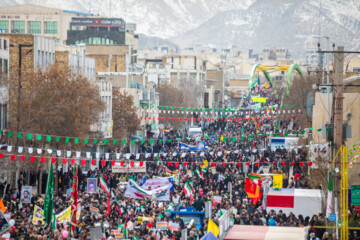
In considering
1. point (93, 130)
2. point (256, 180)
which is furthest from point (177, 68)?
point (256, 180)

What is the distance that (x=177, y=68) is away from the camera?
17525cm

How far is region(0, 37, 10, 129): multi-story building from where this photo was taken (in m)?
47.5

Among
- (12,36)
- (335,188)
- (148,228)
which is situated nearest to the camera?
(335,188)

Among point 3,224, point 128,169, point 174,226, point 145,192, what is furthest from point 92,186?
point 3,224

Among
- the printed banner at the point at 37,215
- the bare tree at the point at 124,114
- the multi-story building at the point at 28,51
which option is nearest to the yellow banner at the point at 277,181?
the printed banner at the point at 37,215

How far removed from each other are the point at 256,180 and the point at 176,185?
6.53 metres

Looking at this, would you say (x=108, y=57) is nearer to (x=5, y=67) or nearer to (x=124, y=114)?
(x=124, y=114)

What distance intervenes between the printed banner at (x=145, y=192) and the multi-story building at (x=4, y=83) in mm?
13110

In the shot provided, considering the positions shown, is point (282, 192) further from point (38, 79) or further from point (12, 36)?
point (12, 36)

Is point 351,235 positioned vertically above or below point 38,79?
below

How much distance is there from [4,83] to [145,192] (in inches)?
532

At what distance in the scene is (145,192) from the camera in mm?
36969

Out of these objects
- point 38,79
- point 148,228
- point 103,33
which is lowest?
point 148,228

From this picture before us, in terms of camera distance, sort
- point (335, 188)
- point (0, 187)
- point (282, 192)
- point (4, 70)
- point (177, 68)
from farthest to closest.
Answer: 1. point (177, 68)
2. point (4, 70)
3. point (0, 187)
4. point (282, 192)
5. point (335, 188)
